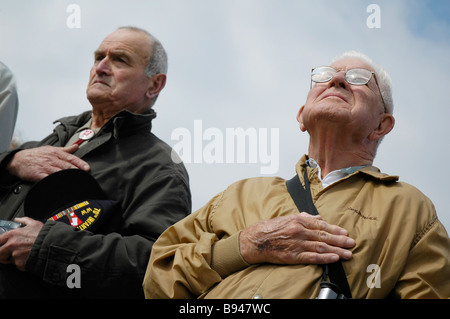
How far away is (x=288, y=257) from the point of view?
2.97 m

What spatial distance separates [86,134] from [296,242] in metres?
2.03

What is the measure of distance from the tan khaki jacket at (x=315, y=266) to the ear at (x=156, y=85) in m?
1.53

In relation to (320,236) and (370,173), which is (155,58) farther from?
(320,236)

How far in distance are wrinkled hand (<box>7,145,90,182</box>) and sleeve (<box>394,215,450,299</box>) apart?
81.2 inches

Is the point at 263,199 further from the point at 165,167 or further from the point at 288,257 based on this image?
the point at 165,167

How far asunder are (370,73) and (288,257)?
1.44 meters

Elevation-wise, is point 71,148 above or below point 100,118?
below

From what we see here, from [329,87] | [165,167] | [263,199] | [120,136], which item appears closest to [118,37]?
[120,136]

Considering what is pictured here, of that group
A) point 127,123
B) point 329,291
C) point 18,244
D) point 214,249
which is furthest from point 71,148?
point 329,291

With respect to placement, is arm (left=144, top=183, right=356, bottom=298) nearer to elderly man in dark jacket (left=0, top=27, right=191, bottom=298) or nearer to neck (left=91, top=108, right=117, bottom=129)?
elderly man in dark jacket (left=0, top=27, right=191, bottom=298)

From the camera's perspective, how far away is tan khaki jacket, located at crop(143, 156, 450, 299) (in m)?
2.88

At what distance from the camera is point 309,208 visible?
3201 mm

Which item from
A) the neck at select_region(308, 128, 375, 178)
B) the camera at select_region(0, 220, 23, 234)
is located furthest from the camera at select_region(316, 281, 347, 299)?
the camera at select_region(0, 220, 23, 234)
